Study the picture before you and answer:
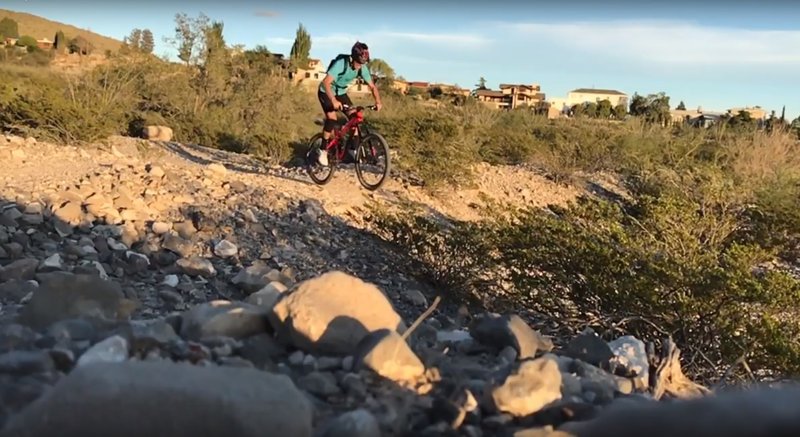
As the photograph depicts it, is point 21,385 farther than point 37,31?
No

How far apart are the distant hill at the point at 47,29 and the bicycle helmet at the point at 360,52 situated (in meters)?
67.2

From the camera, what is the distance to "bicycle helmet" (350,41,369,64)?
33.4 feet

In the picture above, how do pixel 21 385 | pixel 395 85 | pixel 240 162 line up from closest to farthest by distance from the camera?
pixel 21 385 → pixel 240 162 → pixel 395 85

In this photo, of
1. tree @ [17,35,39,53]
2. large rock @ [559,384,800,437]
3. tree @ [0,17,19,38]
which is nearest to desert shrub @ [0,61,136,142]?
large rock @ [559,384,800,437]

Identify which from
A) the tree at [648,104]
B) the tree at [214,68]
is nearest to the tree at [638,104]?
the tree at [648,104]

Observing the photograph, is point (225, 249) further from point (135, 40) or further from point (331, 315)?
point (135, 40)

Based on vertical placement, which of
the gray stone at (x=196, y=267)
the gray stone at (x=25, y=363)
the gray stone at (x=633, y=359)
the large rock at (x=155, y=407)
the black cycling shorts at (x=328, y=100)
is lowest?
the gray stone at (x=196, y=267)

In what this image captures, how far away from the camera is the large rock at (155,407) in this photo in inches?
86.8

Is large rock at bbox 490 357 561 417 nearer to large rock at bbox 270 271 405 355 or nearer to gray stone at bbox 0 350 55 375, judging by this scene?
large rock at bbox 270 271 405 355

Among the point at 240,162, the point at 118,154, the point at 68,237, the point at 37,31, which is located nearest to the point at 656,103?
the point at 240,162

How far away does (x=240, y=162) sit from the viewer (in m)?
14.6

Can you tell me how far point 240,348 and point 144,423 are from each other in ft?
3.66

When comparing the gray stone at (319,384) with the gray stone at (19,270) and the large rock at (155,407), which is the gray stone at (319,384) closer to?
the large rock at (155,407)

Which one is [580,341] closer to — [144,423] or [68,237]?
[144,423]
